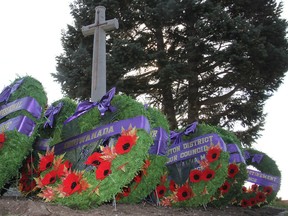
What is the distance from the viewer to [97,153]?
14.0ft

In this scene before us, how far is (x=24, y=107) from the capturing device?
453 centimetres

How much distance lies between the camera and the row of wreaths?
401 centimetres

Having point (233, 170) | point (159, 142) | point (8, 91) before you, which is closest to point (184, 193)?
point (159, 142)

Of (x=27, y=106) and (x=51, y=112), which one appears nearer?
(x=27, y=106)

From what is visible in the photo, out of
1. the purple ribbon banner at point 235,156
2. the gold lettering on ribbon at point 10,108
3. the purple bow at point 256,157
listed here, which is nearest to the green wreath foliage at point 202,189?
the purple ribbon banner at point 235,156

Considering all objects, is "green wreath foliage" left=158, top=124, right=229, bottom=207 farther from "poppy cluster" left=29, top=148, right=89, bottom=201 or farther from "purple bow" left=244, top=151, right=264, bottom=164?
"purple bow" left=244, top=151, right=264, bottom=164

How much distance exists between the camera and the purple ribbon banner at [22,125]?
4410 mm

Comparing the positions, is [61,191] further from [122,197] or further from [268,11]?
[268,11]

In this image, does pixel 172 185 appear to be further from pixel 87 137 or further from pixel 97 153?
pixel 97 153

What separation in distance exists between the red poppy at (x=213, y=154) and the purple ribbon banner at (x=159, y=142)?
106 cm

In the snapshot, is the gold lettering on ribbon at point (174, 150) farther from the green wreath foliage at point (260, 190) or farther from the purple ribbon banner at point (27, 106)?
the purple ribbon banner at point (27, 106)

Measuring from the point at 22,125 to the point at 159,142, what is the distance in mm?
2148

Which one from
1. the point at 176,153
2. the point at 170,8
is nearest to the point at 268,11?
the point at 170,8

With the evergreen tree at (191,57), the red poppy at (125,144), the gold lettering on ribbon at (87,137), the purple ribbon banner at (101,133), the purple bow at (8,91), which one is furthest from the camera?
the evergreen tree at (191,57)
